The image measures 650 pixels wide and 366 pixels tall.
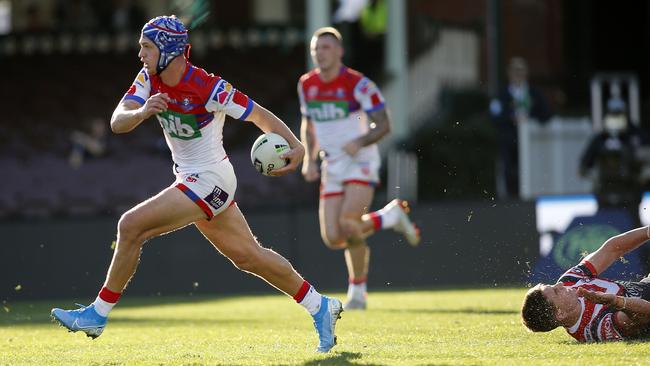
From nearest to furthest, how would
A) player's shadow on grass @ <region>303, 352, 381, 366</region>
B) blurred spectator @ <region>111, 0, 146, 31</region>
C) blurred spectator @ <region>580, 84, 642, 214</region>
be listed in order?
player's shadow on grass @ <region>303, 352, 381, 366</region>
blurred spectator @ <region>580, 84, 642, 214</region>
blurred spectator @ <region>111, 0, 146, 31</region>

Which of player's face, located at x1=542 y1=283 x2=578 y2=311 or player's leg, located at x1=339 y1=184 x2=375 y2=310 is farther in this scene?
player's leg, located at x1=339 y1=184 x2=375 y2=310

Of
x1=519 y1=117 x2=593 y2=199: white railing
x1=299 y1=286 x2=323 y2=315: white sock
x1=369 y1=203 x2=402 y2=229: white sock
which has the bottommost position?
x1=299 y1=286 x2=323 y2=315: white sock

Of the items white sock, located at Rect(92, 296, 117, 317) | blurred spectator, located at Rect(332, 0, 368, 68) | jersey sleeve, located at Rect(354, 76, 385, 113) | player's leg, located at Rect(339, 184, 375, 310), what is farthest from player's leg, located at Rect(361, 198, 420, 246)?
blurred spectator, located at Rect(332, 0, 368, 68)

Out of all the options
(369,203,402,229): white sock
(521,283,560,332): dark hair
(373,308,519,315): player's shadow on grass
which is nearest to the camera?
(521,283,560,332): dark hair

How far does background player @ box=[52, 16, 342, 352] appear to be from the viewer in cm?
803

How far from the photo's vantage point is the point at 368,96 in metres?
12.1

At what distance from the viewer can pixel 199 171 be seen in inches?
325

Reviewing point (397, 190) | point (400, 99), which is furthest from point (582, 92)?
point (397, 190)

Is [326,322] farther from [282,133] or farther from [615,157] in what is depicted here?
[615,157]

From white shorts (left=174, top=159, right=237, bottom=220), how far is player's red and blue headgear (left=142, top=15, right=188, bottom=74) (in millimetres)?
726

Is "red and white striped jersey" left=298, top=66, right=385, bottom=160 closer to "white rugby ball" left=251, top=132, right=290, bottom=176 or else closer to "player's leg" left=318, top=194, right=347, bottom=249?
"player's leg" left=318, top=194, right=347, bottom=249

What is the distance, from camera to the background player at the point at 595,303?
790cm

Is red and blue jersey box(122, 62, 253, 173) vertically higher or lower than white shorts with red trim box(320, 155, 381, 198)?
higher

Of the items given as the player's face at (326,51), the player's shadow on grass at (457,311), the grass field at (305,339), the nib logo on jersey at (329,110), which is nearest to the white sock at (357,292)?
the grass field at (305,339)
